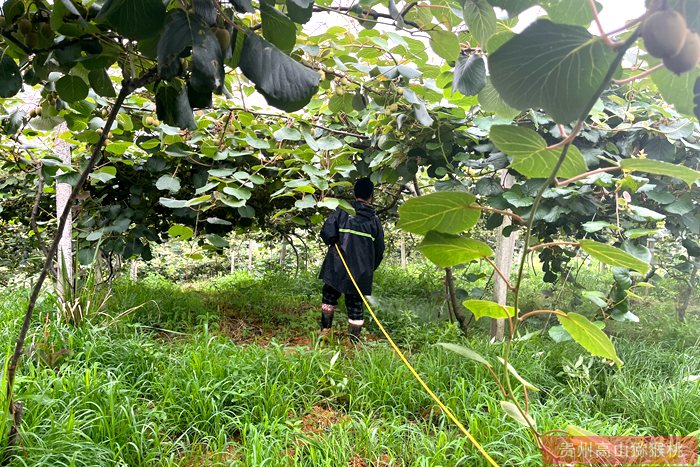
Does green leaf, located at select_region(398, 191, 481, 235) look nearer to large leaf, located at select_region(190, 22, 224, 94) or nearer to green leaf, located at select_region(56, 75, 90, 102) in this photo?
large leaf, located at select_region(190, 22, 224, 94)

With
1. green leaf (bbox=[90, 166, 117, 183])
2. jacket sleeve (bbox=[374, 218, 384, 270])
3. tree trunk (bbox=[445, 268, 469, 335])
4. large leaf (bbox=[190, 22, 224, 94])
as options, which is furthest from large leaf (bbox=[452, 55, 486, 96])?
jacket sleeve (bbox=[374, 218, 384, 270])

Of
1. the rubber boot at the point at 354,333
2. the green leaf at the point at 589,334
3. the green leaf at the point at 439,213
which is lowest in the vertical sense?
the rubber boot at the point at 354,333

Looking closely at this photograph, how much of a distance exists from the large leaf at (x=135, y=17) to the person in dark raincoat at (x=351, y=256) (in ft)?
8.40

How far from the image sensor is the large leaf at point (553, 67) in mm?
256

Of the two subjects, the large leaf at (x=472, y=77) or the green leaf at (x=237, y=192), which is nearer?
the large leaf at (x=472, y=77)

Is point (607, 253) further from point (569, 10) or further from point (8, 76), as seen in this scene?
point (8, 76)

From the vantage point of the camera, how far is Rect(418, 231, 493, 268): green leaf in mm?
373

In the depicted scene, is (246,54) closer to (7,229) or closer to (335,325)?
(335,325)

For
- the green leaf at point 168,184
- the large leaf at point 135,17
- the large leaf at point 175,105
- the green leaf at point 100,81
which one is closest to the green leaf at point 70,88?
the green leaf at point 100,81

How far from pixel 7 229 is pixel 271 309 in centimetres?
366

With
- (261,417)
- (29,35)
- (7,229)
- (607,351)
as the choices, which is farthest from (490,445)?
(7,229)

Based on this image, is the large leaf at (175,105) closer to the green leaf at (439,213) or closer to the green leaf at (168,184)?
the green leaf at (439,213)

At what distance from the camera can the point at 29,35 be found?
2.22ft

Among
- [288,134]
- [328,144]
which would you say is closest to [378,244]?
[328,144]
